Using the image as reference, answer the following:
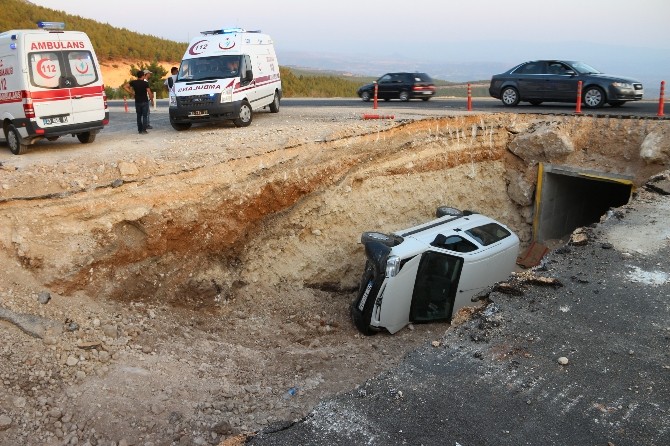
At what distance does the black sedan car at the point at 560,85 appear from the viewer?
16969 millimetres

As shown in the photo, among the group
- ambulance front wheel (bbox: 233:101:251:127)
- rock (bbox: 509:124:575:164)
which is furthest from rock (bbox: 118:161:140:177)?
rock (bbox: 509:124:575:164)

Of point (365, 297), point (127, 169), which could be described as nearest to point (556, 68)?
point (365, 297)

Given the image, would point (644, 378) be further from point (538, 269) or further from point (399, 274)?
point (399, 274)

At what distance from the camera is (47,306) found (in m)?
9.39

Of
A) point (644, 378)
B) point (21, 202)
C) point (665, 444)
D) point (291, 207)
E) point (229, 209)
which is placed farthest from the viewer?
point (291, 207)

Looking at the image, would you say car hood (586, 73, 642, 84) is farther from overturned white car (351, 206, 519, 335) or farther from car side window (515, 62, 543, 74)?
overturned white car (351, 206, 519, 335)

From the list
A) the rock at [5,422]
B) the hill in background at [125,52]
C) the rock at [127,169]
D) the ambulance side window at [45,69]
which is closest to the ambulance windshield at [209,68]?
the ambulance side window at [45,69]

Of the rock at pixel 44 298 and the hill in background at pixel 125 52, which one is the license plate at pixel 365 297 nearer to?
the rock at pixel 44 298

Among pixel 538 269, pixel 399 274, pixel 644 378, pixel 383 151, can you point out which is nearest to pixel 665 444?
pixel 644 378

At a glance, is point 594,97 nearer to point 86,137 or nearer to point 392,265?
point 392,265

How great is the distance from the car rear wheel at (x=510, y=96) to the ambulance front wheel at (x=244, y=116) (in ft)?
27.8

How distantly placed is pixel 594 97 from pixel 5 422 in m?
16.4

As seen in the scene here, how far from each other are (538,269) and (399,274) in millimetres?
2905

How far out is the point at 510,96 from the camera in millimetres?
19188
